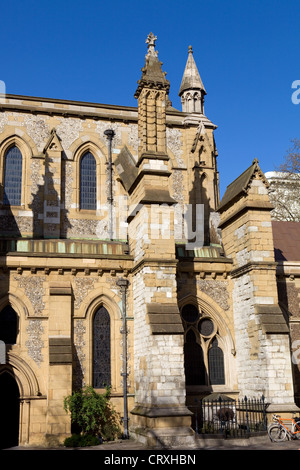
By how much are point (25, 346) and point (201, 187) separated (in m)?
11.7

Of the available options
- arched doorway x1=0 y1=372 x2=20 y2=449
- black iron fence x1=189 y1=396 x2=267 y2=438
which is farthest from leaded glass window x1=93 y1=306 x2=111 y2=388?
arched doorway x1=0 y1=372 x2=20 y2=449

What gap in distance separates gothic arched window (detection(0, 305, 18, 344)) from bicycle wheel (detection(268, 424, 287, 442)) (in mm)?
7923

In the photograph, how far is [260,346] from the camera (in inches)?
645

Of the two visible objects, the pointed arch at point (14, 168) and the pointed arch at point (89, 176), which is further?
the pointed arch at point (89, 176)

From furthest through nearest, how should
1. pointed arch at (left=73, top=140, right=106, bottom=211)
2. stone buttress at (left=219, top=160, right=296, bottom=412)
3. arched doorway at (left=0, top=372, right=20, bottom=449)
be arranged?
pointed arch at (left=73, top=140, right=106, bottom=211), arched doorway at (left=0, top=372, right=20, bottom=449), stone buttress at (left=219, top=160, right=296, bottom=412)

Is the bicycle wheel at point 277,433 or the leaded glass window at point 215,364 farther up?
the leaded glass window at point 215,364

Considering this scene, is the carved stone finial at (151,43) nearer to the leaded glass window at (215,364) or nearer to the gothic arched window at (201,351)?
the gothic arched window at (201,351)

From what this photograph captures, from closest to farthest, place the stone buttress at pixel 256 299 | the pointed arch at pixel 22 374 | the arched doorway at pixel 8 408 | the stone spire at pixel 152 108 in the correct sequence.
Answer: the pointed arch at pixel 22 374, the stone buttress at pixel 256 299, the stone spire at pixel 152 108, the arched doorway at pixel 8 408

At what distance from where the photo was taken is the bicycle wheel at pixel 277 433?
14.7 meters

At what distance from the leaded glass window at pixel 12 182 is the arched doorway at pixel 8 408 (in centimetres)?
755

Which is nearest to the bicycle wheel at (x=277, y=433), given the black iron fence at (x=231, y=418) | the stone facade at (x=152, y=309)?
the black iron fence at (x=231, y=418)

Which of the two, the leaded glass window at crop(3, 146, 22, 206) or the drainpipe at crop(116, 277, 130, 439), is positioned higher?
the leaded glass window at crop(3, 146, 22, 206)

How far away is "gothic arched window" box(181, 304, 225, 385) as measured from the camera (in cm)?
1772

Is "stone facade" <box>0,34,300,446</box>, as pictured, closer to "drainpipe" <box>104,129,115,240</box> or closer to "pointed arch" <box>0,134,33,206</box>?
"drainpipe" <box>104,129,115,240</box>
